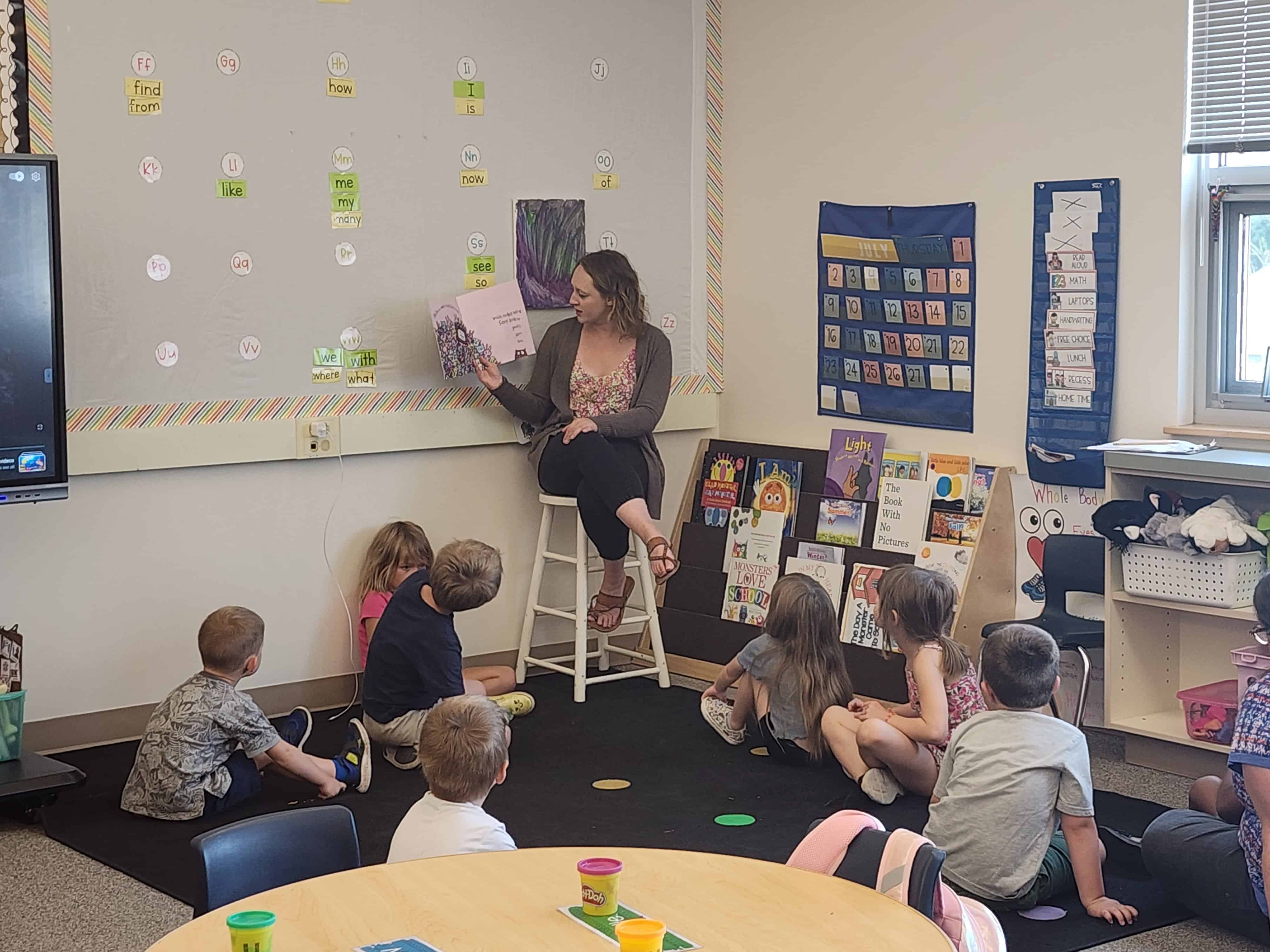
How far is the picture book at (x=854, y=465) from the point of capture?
512 centimetres

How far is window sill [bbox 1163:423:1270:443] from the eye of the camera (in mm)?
4094

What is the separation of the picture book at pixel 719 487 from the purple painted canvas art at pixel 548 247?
86 centimetres

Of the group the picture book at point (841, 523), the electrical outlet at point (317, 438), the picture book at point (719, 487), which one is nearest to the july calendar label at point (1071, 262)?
the picture book at point (841, 523)

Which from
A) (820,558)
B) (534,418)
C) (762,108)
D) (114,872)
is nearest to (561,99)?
(762,108)

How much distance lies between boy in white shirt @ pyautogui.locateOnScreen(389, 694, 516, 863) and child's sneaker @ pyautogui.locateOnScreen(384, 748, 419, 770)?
5.73 feet

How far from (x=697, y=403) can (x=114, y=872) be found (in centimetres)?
297

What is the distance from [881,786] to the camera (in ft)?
12.8

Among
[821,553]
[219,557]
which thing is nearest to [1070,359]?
[821,553]

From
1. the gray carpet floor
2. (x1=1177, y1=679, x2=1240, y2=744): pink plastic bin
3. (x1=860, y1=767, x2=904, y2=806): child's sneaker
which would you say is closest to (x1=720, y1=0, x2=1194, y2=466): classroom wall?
(x1=1177, y1=679, x2=1240, y2=744): pink plastic bin

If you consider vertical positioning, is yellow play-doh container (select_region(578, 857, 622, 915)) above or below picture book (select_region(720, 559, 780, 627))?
above

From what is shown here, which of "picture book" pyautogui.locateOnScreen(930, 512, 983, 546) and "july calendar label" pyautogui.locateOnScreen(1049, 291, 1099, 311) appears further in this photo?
"picture book" pyautogui.locateOnScreen(930, 512, 983, 546)

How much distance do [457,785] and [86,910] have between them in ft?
4.44

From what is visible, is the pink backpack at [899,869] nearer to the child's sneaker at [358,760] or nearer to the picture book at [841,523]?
the child's sneaker at [358,760]

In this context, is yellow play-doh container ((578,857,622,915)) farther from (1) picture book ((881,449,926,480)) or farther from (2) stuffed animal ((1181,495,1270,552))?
(1) picture book ((881,449,926,480))
